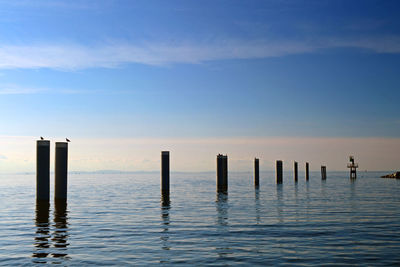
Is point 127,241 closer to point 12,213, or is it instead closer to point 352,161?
point 12,213

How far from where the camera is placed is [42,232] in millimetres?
19016

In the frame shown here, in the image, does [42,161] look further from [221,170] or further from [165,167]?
[221,170]

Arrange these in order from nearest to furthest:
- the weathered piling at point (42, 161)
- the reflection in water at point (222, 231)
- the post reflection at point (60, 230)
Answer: the reflection in water at point (222, 231)
the post reflection at point (60, 230)
the weathered piling at point (42, 161)

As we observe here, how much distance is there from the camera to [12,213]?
26.7m

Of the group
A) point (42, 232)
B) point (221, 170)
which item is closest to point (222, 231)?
point (42, 232)

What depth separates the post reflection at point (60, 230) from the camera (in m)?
14.6

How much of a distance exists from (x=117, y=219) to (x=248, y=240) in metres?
9.27

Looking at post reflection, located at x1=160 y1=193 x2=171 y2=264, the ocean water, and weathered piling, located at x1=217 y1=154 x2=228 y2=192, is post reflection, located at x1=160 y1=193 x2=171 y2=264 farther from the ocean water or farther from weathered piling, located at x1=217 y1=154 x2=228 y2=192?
weathered piling, located at x1=217 y1=154 x2=228 y2=192

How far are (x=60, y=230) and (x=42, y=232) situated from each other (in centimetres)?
79

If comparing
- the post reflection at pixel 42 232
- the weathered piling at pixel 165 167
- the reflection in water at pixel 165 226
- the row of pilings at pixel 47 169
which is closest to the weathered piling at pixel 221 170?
the weathered piling at pixel 165 167

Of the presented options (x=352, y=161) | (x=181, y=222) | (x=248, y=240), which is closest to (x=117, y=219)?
(x=181, y=222)

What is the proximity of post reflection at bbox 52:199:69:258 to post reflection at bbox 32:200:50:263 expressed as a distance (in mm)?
334

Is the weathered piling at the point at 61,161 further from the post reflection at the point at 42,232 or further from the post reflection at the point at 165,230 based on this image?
the post reflection at the point at 165,230

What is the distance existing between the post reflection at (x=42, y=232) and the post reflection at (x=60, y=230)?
0.33m
